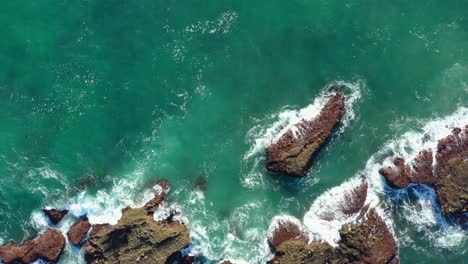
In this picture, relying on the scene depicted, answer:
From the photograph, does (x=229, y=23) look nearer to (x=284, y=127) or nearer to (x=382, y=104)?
(x=284, y=127)

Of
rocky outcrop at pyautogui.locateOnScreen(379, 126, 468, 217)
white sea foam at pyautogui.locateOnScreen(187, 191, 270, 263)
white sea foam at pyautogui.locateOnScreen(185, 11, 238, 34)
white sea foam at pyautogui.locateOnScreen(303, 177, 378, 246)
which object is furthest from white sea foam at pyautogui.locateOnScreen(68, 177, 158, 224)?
rocky outcrop at pyautogui.locateOnScreen(379, 126, 468, 217)

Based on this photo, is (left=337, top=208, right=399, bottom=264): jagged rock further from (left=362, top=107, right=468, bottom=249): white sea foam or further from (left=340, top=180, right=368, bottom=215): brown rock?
(left=362, top=107, right=468, bottom=249): white sea foam

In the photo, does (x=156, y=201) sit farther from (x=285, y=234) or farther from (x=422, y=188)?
(x=422, y=188)

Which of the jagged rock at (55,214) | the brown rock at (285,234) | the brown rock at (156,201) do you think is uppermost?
the jagged rock at (55,214)

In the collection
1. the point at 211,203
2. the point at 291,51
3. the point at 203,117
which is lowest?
the point at 211,203

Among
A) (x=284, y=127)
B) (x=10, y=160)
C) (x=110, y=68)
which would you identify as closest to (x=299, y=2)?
(x=284, y=127)

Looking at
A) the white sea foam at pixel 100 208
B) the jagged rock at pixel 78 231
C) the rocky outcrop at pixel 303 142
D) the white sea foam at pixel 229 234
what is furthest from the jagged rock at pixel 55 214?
the rocky outcrop at pixel 303 142

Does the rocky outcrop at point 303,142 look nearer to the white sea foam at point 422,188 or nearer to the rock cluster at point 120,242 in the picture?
the white sea foam at point 422,188
